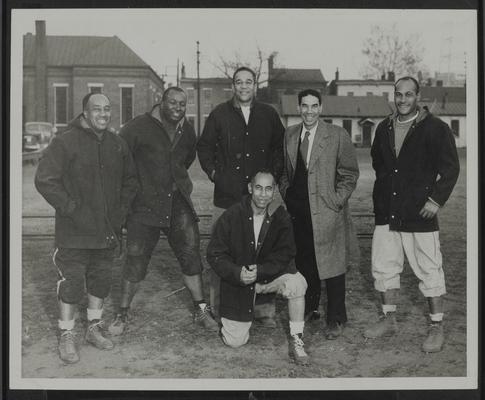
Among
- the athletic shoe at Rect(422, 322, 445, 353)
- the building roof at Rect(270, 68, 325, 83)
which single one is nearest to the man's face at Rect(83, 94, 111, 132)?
the building roof at Rect(270, 68, 325, 83)

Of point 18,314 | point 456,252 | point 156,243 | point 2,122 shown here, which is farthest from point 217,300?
point 2,122

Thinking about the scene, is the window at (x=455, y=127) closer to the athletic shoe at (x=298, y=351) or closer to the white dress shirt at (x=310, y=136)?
the white dress shirt at (x=310, y=136)

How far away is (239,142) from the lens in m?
3.84

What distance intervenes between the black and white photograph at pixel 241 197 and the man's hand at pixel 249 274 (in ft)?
0.24

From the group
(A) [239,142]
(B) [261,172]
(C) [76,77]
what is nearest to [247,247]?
(B) [261,172]

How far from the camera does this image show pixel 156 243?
3.96 m

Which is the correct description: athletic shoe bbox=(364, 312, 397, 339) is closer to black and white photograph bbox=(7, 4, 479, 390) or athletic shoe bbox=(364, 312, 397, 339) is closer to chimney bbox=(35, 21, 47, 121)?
black and white photograph bbox=(7, 4, 479, 390)

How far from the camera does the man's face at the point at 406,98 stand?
3848 millimetres

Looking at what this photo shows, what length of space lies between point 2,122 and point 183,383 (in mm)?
2455

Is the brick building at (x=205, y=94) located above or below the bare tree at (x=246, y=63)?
below

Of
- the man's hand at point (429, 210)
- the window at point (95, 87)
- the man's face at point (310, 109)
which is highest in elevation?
the window at point (95, 87)

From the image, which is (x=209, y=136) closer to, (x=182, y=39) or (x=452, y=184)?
(x=182, y=39)

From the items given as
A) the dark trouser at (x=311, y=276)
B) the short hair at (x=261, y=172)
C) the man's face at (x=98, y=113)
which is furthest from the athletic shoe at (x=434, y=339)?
the man's face at (x=98, y=113)

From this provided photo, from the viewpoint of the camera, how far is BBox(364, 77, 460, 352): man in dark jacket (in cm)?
382
